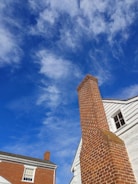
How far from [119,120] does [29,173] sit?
44.5 feet

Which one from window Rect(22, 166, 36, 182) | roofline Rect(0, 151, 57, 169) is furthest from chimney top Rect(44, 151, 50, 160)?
window Rect(22, 166, 36, 182)

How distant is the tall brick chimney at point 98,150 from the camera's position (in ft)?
13.8

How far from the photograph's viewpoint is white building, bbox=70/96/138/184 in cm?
505

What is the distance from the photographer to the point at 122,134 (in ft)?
19.3

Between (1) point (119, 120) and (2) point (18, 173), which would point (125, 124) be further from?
(2) point (18, 173)

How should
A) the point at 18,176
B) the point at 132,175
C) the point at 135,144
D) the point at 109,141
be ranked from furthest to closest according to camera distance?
the point at 18,176 < the point at 135,144 < the point at 109,141 < the point at 132,175

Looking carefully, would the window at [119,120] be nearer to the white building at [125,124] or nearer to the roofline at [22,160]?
the white building at [125,124]

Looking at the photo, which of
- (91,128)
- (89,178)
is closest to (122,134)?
(91,128)

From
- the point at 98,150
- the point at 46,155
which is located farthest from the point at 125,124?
the point at 46,155

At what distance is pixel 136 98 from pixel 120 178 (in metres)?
3.30

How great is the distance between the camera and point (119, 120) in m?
6.63

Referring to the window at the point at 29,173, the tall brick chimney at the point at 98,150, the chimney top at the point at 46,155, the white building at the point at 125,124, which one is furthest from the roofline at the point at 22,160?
the tall brick chimney at the point at 98,150

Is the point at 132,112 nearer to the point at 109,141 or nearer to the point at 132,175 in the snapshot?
the point at 109,141

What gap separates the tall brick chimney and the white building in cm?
25
